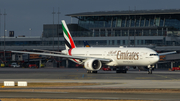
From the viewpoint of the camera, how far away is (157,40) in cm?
11662

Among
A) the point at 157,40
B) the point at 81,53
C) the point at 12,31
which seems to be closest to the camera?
the point at 81,53

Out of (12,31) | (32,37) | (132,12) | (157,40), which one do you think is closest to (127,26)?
(132,12)

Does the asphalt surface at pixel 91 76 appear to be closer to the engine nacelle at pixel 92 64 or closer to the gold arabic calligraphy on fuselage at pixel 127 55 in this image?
the engine nacelle at pixel 92 64

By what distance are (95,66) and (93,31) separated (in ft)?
246

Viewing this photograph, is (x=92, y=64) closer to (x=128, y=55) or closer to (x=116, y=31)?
(x=128, y=55)

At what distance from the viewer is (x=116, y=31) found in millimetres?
124188

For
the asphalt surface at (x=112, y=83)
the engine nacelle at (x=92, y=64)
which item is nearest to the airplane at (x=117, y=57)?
the engine nacelle at (x=92, y=64)

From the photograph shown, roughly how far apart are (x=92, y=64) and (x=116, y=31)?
2716 inches

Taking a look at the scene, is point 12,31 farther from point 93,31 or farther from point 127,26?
point 127,26

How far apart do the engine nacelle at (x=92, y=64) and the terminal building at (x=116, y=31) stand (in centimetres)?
5834

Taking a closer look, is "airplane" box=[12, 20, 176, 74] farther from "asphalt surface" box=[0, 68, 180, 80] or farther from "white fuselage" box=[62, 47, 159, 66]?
"asphalt surface" box=[0, 68, 180, 80]

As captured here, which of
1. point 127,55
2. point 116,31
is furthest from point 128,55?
point 116,31

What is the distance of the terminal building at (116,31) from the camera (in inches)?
4633

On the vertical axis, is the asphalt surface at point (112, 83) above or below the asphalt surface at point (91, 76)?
above
